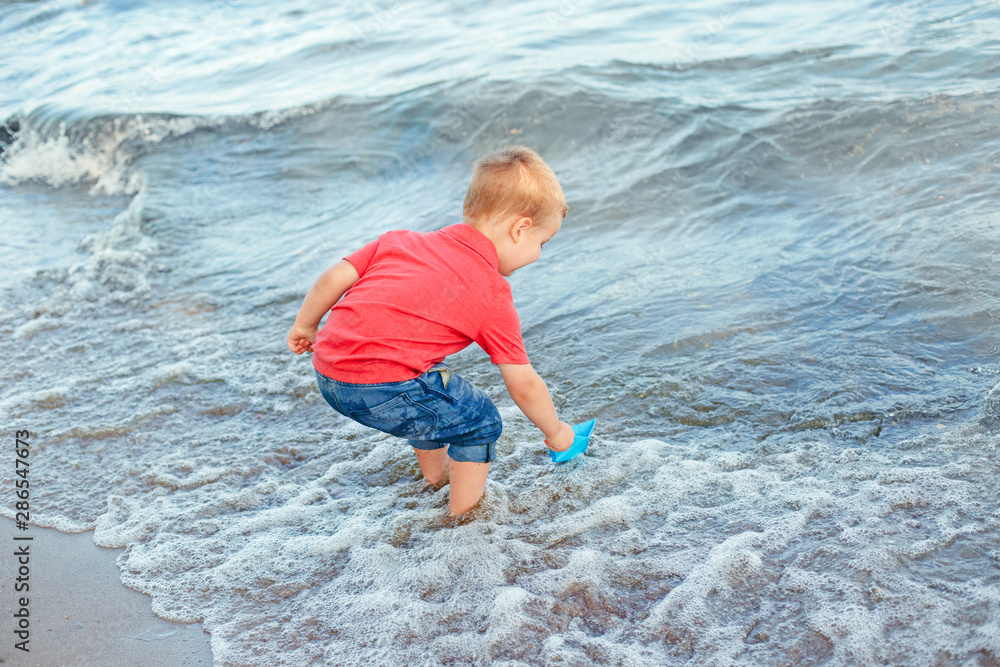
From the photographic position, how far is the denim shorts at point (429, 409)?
8.02 ft

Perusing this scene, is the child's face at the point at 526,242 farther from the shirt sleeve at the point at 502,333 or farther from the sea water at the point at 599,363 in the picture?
the sea water at the point at 599,363

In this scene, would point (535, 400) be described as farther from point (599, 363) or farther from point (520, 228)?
point (599, 363)

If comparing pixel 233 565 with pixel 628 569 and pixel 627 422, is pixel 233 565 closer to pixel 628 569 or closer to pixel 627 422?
pixel 628 569

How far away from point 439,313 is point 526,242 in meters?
0.40

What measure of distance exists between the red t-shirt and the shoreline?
0.92 m

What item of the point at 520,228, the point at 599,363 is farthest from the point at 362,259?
the point at 599,363

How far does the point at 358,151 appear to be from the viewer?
7.95 m

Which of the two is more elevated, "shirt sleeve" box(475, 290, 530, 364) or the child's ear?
the child's ear

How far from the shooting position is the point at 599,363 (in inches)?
149

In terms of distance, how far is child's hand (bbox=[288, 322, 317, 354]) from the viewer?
265 centimetres

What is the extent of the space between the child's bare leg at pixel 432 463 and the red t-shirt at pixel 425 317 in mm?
595

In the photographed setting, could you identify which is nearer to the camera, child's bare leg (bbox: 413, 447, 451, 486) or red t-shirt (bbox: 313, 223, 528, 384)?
red t-shirt (bbox: 313, 223, 528, 384)

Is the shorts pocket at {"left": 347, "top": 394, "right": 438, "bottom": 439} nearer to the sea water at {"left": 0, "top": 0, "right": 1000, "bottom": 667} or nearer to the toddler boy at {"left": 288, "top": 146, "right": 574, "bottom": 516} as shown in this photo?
the toddler boy at {"left": 288, "top": 146, "right": 574, "bottom": 516}

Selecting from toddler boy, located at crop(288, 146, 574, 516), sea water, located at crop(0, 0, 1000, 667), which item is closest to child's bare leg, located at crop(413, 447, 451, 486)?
sea water, located at crop(0, 0, 1000, 667)
